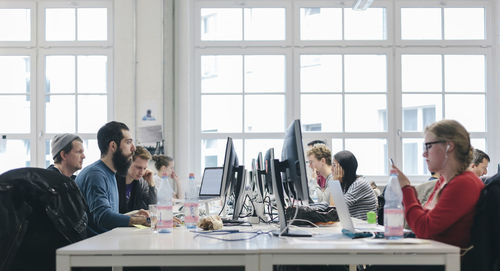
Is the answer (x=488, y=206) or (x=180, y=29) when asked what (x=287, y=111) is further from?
(x=488, y=206)

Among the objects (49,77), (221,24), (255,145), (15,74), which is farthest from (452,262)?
(15,74)

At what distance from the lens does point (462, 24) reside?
7.76 meters

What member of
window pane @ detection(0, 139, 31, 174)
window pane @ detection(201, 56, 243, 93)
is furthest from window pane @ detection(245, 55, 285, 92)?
window pane @ detection(0, 139, 31, 174)

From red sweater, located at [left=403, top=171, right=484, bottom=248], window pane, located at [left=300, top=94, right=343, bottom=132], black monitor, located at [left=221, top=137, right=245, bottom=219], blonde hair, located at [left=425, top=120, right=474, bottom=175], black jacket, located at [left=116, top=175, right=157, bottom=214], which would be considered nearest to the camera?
red sweater, located at [left=403, top=171, right=484, bottom=248]

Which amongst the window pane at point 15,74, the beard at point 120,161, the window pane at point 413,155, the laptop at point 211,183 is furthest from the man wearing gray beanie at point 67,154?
the window pane at point 413,155

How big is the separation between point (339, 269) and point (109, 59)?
206 inches

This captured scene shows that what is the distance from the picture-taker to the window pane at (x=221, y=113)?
302 inches

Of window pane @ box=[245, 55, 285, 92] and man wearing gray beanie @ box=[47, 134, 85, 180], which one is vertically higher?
window pane @ box=[245, 55, 285, 92]

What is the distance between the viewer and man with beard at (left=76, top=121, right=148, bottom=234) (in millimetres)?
2994

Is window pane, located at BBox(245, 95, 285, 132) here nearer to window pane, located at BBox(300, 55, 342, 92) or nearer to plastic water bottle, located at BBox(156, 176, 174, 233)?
window pane, located at BBox(300, 55, 342, 92)

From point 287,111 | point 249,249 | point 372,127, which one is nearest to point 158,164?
point 287,111

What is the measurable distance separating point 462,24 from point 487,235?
6.38 m

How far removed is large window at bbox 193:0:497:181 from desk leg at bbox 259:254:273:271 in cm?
567

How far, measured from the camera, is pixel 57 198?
2.33m
